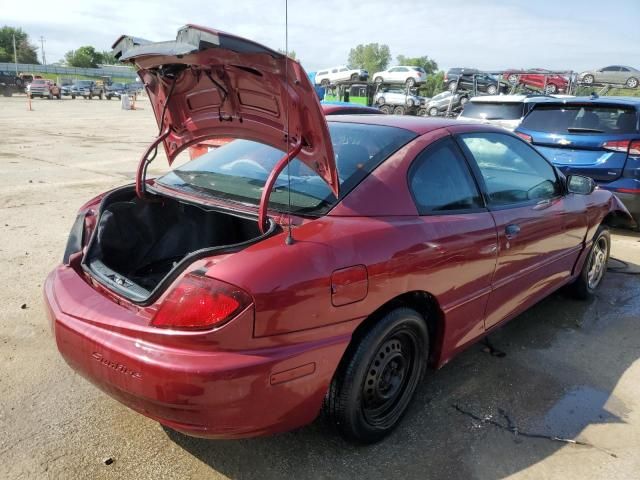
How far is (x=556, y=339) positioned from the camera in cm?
369

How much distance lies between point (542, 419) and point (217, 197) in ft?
6.84

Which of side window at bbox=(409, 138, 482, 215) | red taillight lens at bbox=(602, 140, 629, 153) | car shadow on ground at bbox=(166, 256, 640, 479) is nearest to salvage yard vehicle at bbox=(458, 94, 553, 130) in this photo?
red taillight lens at bbox=(602, 140, 629, 153)

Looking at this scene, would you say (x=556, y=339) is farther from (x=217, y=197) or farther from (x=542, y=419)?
(x=217, y=197)

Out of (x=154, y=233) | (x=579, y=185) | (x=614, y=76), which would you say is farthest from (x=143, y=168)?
(x=614, y=76)

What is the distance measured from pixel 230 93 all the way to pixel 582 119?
556 cm

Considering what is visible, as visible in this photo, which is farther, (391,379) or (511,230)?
(511,230)

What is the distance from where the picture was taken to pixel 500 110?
33.1ft

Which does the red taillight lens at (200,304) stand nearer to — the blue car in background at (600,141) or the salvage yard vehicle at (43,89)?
the blue car in background at (600,141)

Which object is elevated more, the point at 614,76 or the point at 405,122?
the point at 614,76

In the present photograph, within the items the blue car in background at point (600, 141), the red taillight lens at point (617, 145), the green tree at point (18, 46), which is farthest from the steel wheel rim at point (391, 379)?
the green tree at point (18, 46)

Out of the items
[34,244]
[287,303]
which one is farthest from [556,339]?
[34,244]

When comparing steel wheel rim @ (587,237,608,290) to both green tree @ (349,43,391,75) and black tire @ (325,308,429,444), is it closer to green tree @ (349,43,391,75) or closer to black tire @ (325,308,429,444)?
black tire @ (325,308,429,444)

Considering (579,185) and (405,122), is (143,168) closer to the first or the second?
(405,122)

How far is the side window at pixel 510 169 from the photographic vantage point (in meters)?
3.10
